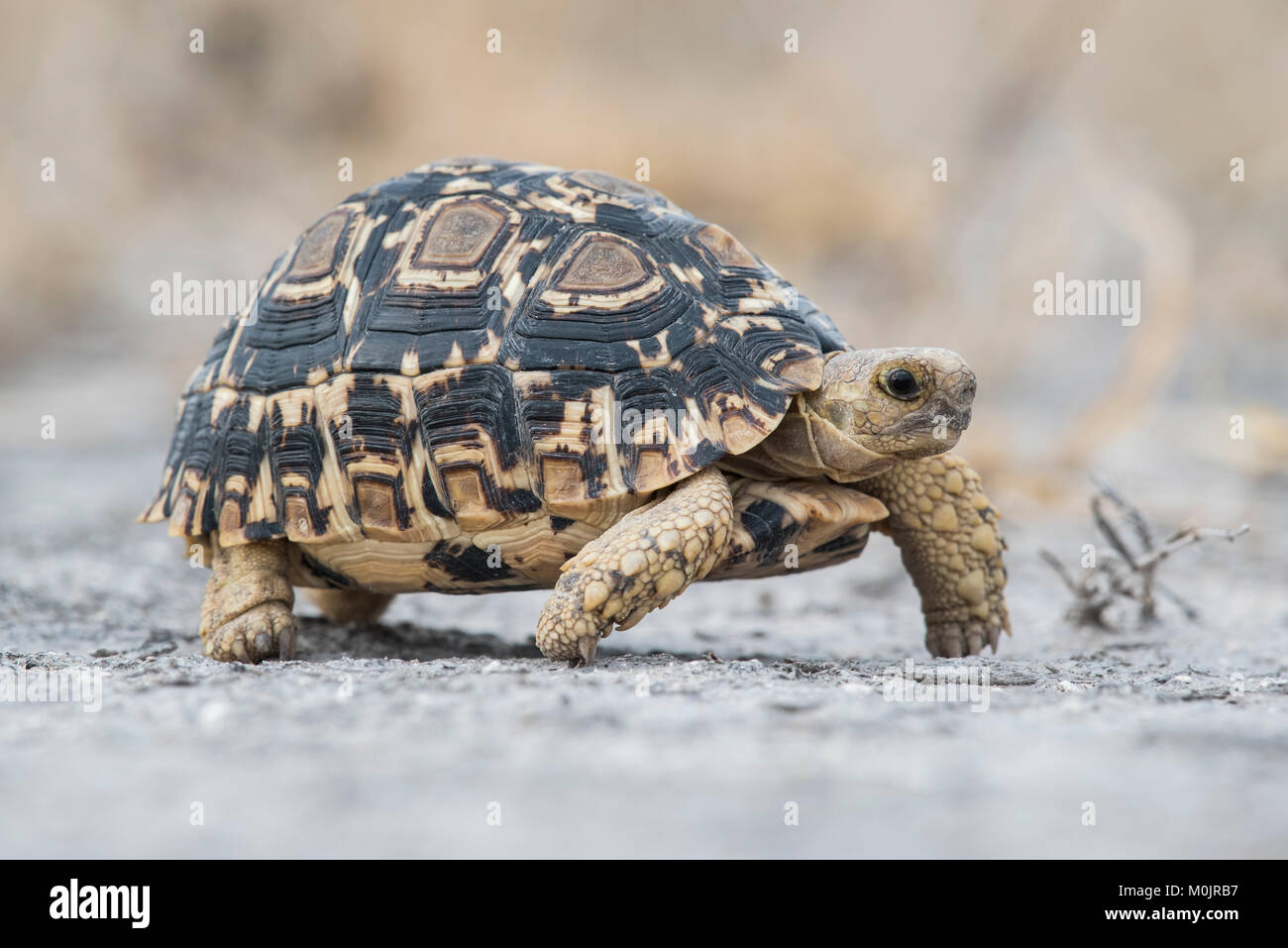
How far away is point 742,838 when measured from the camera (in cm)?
147

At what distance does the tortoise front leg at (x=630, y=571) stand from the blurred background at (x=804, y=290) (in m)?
0.12

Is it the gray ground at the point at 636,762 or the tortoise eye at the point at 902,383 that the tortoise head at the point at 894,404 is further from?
the gray ground at the point at 636,762

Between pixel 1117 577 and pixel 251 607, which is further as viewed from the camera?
pixel 1117 577

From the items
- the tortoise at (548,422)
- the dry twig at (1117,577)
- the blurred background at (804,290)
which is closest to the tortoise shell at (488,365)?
the tortoise at (548,422)

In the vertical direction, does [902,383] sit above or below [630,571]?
above

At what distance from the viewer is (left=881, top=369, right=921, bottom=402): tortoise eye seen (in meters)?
2.95

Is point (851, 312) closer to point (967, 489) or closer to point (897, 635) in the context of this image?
point (897, 635)

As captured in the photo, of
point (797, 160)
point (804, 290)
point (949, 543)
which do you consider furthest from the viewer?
point (797, 160)

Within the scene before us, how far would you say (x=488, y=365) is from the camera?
9.64 feet

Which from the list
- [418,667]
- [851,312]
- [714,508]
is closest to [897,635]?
[714,508]

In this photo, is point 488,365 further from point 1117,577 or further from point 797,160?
point 797,160

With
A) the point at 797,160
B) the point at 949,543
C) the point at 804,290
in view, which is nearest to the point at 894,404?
the point at 949,543

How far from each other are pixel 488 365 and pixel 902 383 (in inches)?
Answer: 44.1

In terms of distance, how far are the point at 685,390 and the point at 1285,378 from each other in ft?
29.9
